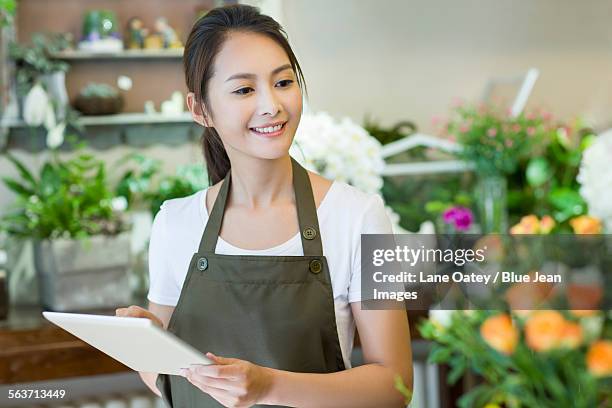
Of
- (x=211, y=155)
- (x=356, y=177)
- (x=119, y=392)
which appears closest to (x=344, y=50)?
(x=356, y=177)

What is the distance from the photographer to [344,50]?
13.7 ft

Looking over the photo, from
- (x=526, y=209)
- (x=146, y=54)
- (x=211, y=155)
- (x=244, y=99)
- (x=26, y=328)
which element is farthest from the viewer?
(x=526, y=209)

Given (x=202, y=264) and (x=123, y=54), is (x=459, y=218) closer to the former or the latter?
(x=123, y=54)

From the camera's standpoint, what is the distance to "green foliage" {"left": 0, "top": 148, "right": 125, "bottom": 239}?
2.67m

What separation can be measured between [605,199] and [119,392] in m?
1.38

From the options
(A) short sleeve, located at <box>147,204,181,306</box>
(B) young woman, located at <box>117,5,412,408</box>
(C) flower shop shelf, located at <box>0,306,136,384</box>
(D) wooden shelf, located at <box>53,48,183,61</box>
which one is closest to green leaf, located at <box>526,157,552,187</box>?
(D) wooden shelf, located at <box>53,48,183,61</box>

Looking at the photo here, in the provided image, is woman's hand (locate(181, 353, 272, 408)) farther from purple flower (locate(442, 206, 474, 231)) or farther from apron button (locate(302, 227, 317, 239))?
purple flower (locate(442, 206, 474, 231))

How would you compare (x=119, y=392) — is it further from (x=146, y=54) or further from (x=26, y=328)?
(x=146, y=54)

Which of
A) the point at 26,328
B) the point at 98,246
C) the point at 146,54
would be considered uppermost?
the point at 146,54

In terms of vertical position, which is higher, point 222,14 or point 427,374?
point 222,14

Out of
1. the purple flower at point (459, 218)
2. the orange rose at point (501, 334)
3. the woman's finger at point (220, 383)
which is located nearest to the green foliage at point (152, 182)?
the purple flower at point (459, 218)

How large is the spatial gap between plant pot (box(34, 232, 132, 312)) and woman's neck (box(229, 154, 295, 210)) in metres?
1.26

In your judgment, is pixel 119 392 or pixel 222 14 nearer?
pixel 222 14

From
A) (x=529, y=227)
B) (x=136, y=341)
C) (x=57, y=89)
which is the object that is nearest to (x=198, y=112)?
(x=136, y=341)
